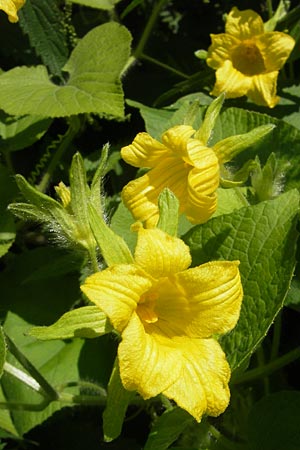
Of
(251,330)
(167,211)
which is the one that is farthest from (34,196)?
(251,330)

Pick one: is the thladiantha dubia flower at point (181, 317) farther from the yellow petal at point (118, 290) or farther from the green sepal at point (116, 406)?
the green sepal at point (116, 406)

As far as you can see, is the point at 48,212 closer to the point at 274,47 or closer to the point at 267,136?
the point at 267,136

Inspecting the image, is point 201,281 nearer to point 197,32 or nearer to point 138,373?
point 138,373

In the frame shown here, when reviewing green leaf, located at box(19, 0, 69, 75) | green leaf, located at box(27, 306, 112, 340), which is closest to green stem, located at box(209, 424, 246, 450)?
green leaf, located at box(27, 306, 112, 340)

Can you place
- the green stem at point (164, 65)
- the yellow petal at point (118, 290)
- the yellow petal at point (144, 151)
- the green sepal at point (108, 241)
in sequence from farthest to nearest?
1. the green stem at point (164, 65)
2. the yellow petal at point (144, 151)
3. the green sepal at point (108, 241)
4. the yellow petal at point (118, 290)

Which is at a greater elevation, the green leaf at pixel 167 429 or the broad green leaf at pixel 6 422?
the green leaf at pixel 167 429

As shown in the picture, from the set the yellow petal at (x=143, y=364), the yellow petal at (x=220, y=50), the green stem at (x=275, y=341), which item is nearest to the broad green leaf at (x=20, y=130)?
the yellow petal at (x=220, y=50)

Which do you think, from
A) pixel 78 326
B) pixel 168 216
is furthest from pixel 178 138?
pixel 78 326
